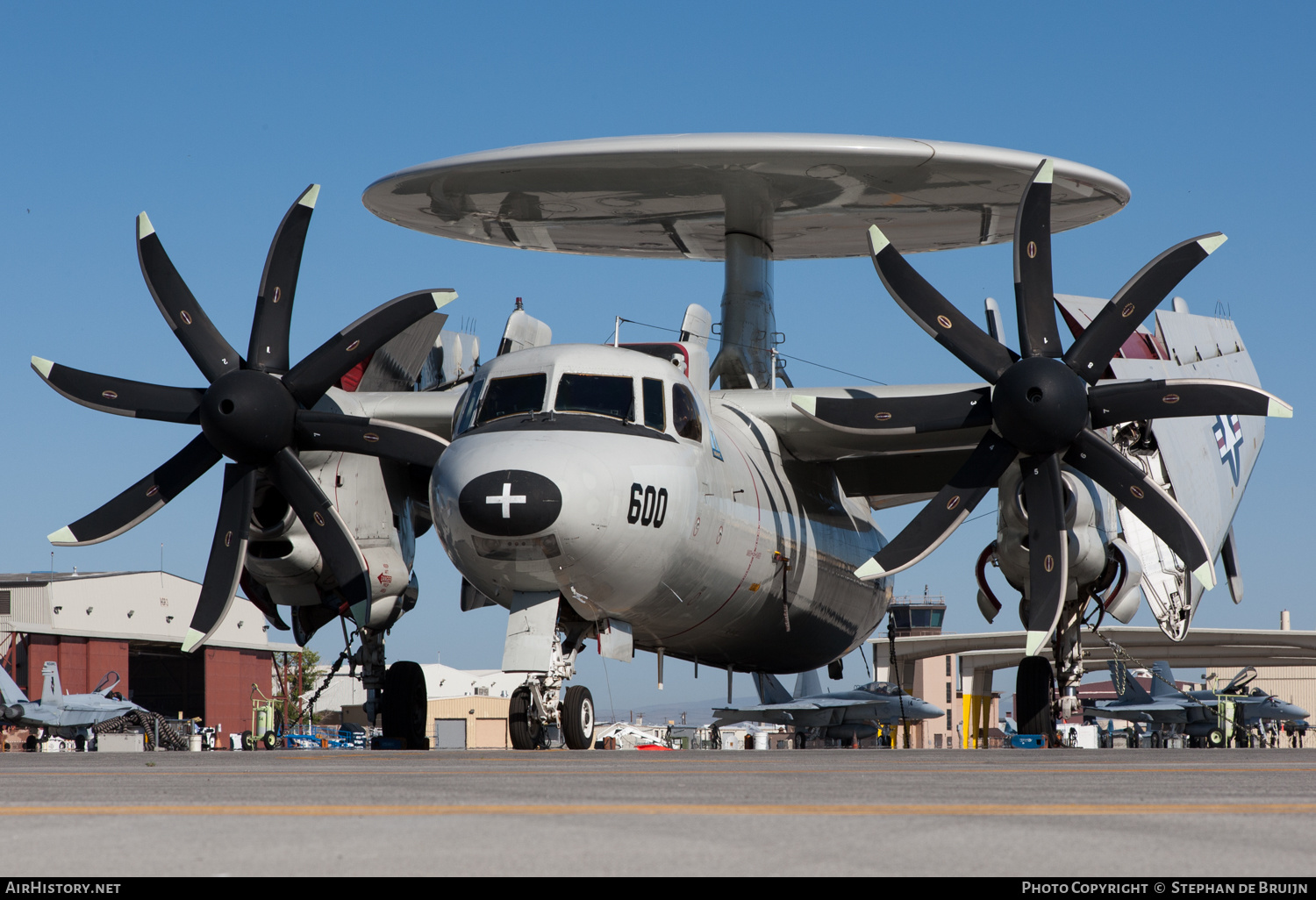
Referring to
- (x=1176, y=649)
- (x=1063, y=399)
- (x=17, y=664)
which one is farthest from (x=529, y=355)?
(x=1176, y=649)

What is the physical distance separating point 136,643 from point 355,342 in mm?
51499

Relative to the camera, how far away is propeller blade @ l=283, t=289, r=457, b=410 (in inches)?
695

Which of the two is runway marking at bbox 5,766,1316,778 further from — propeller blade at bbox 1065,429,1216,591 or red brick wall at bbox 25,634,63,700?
red brick wall at bbox 25,634,63,700

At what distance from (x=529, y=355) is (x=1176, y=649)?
2383 inches

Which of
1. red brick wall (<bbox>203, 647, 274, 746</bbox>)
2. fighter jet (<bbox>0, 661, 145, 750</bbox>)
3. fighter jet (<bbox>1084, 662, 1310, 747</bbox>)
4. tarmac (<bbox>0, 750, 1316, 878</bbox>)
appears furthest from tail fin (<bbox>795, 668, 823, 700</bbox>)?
tarmac (<bbox>0, 750, 1316, 878</bbox>)

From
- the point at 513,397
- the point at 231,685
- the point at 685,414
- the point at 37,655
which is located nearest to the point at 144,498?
the point at 513,397

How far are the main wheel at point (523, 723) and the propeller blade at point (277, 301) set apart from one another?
21.0ft

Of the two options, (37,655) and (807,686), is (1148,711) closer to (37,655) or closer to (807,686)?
(807,686)

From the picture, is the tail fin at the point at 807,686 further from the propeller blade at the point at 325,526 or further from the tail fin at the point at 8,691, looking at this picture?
the propeller blade at the point at 325,526

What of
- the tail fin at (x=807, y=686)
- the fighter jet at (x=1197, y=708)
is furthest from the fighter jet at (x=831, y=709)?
the fighter jet at (x=1197, y=708)

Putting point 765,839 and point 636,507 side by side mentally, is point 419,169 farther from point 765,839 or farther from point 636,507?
point 765,839

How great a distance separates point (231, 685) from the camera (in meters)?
67.3

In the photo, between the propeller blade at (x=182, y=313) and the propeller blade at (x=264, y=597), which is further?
the propeller blade at (x=264, y=597)

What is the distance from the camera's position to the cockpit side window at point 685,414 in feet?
50.6
